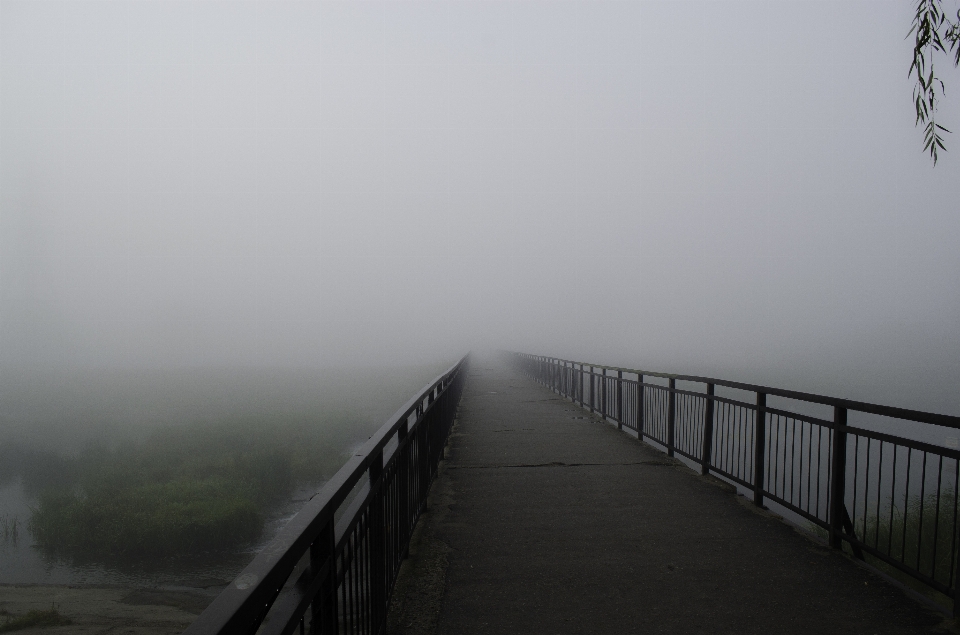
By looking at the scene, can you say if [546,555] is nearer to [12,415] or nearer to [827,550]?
[827,550]

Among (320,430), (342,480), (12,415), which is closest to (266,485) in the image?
(320,430)

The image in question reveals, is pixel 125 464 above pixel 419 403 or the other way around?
the other way around

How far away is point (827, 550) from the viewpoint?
4.90m

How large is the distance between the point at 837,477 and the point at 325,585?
447cm

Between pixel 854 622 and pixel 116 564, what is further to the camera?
pixel 116 564

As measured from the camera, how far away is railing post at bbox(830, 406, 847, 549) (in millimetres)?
4852

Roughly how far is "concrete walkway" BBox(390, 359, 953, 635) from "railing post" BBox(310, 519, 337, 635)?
1442 millimetres

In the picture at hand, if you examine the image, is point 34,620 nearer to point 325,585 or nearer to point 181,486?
point 181,486

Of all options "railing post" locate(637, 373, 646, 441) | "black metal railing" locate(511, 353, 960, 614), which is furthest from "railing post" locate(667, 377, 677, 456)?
"railing post" locate(637, 373, 646, 441)

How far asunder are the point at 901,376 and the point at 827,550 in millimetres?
67804

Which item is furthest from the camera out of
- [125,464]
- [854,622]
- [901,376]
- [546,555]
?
[901,376]

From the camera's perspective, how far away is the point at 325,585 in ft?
7.51

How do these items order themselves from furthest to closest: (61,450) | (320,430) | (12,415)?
(12,415), (320,430), (61,450)

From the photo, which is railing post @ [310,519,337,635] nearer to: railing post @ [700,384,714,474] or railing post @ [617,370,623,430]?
railing post @ [700,384,714,474]
